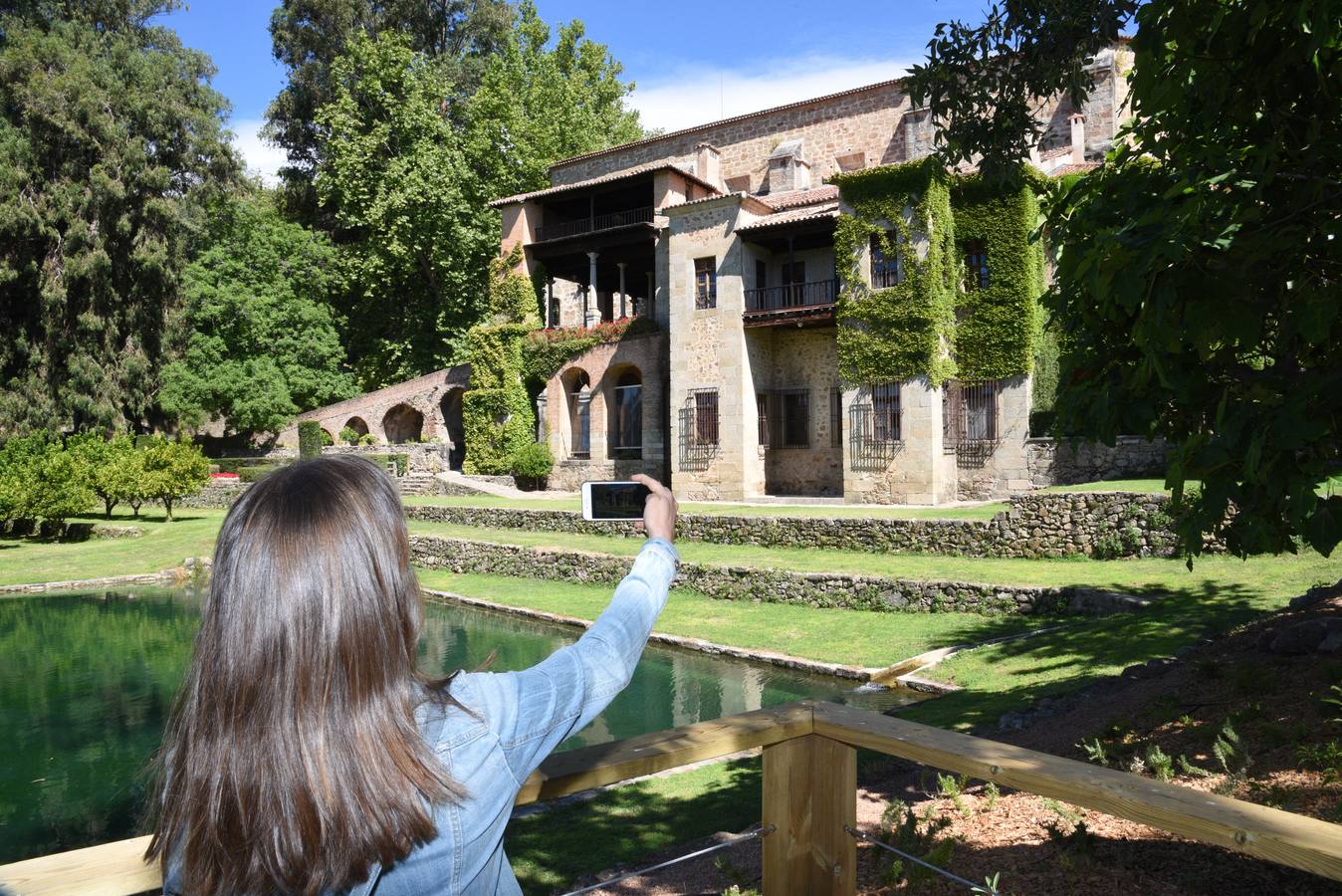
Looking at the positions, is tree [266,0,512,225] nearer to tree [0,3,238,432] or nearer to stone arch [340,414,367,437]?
tree [0,3,238,432]

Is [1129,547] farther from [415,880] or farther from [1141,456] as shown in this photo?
[415,880]

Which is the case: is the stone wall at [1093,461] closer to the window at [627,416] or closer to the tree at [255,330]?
the window at [627,416]

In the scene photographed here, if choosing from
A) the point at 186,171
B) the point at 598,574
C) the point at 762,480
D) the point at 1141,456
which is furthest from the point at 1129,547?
the point at 186,171

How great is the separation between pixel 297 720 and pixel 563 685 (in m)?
0.40

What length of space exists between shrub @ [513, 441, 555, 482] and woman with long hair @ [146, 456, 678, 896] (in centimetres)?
2766

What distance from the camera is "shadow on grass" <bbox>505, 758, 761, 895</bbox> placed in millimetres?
5477

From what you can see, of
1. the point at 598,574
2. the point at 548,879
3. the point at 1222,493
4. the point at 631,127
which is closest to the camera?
the point at 1222,493

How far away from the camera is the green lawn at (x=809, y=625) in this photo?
1191 centimetres

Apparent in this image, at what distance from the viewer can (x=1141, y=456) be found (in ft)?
60.6

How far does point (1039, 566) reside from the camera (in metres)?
14.5

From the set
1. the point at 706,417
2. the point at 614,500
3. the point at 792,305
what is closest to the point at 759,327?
the point at 792,305

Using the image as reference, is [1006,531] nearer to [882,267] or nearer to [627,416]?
[882,267]

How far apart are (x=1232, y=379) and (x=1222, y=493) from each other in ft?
2.31

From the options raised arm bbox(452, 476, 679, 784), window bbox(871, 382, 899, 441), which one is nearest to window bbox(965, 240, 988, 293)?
window bbox(871, 382, 899, 441)
